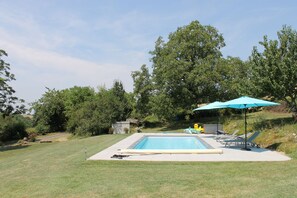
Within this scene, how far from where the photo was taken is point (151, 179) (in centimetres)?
691

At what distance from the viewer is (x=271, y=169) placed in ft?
25.0

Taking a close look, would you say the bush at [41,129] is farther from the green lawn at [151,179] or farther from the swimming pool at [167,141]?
the green lawn at [151,179]

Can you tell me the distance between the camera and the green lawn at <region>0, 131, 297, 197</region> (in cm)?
580

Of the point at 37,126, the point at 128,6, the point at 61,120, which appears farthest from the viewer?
the point at 61,120

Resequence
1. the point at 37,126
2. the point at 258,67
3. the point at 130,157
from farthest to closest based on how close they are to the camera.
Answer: the point at 37,126
the point at 258,67
the point at 130,157

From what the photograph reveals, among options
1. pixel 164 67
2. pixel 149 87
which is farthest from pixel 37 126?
pixel 164 67

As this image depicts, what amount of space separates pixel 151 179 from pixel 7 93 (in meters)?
25.0

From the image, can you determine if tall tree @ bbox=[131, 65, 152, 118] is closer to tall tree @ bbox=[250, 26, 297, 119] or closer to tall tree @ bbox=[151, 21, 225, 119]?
tall tree @ bbox=[151, 21, 225, 119]

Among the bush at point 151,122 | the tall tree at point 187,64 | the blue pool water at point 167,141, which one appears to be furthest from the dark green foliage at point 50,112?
the blue pool water at point 167,141

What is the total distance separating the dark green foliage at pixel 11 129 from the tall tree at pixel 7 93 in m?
2.81

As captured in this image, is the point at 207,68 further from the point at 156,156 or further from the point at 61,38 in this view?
the point at 156,156

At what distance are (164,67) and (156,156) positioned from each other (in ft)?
58.2

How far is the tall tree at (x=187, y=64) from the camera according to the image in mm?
26831

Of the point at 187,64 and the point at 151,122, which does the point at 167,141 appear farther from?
the point at 151,122
